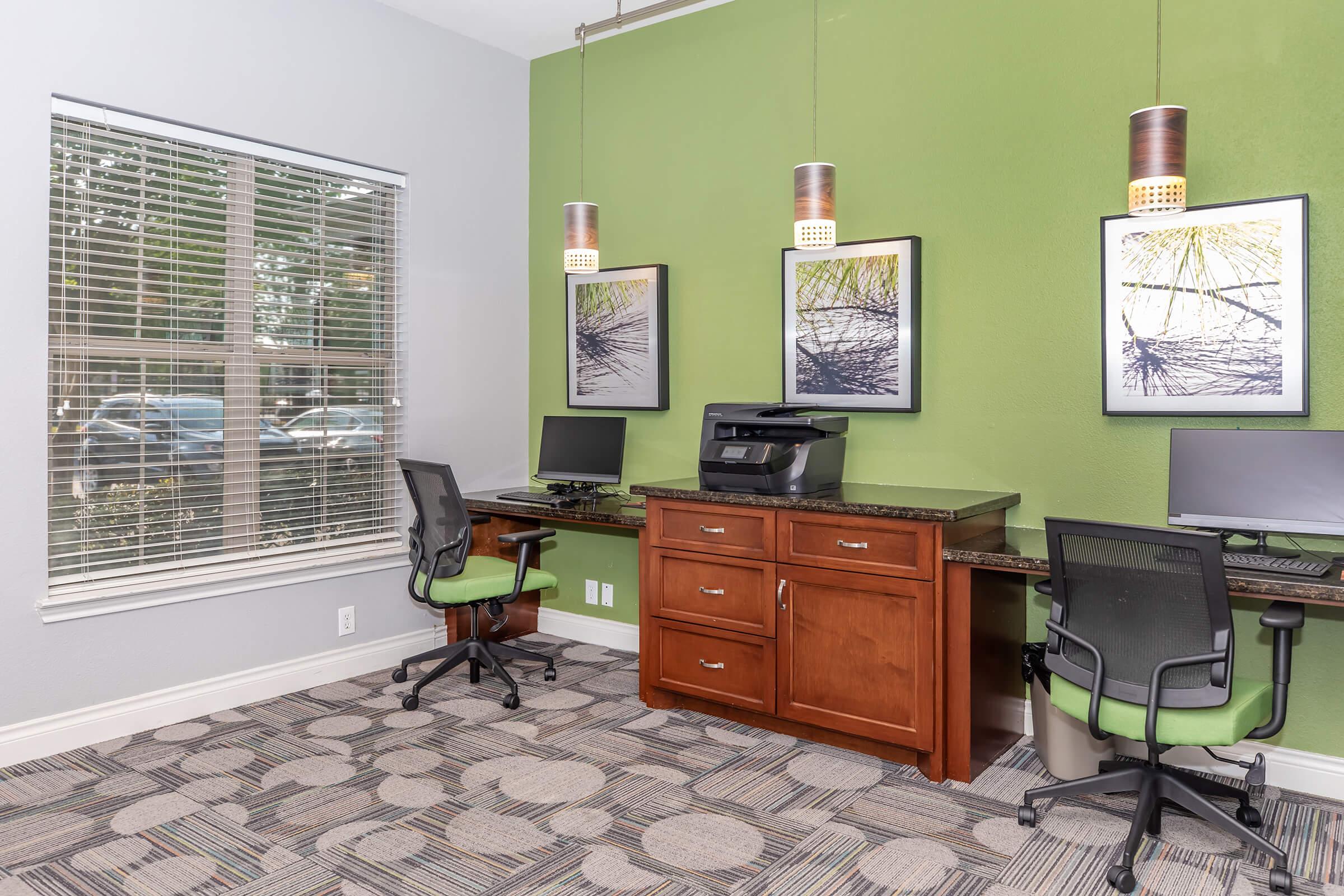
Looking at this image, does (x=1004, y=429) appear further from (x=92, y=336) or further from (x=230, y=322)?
(x=92, y=336)

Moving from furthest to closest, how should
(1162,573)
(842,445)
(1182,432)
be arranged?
1. (842,445)
2. (1182,432)
3. (1162,573)

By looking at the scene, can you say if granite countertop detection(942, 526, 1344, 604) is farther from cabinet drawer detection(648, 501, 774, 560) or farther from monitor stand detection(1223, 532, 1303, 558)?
cabinet drawer detection(648, 501, 774, 560)

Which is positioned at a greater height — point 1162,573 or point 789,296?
point 789,296

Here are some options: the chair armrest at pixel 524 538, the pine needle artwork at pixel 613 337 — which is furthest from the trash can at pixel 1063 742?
the pine needle artwork at pixel 613 337

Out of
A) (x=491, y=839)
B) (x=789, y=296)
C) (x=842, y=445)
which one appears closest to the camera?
(x=491, y=839)

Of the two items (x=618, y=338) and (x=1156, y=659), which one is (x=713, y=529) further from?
(x=1156, y=659)

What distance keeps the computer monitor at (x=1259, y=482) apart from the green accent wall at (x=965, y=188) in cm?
21

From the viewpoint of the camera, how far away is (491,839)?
2.58m

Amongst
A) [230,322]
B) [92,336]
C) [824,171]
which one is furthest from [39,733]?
[824,171]

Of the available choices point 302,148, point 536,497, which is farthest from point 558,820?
point 302,148

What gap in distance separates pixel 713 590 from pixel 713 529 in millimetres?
242

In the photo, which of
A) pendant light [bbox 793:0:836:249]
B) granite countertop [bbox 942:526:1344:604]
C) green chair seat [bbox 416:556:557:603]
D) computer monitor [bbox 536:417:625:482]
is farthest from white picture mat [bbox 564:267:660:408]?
granite countertop [bbox 942:526:1344:604]

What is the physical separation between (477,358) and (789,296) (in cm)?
174

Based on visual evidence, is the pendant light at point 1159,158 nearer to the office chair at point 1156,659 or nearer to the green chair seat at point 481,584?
the office chair at point 1156,659
